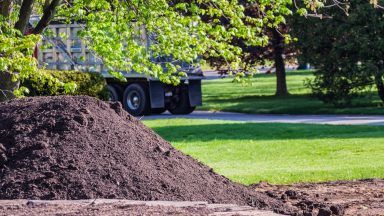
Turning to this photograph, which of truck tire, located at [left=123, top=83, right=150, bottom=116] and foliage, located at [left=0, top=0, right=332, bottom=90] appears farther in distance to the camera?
truck tire, located at [left=123, top=83, right=150, bottom=116]

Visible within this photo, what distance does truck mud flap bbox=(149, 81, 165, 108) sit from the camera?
27.8 meters

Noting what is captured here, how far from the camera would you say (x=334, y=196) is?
9305mm

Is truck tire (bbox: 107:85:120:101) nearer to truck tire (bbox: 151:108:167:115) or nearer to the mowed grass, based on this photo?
truck tire (bbox: 151:108:167:115)

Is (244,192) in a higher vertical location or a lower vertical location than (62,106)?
lower

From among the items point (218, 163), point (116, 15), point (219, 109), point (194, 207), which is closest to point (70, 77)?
point (218, 163)

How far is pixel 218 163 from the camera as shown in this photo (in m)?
14.1

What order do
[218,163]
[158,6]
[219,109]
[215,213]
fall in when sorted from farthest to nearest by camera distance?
[219,109] < [218,163] < [158,6] < [215,213]

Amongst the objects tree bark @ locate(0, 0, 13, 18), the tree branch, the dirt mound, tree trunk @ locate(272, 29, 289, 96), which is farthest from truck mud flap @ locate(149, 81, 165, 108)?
the dirt mound

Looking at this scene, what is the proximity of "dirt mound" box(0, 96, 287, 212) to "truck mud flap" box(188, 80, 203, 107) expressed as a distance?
19.5m

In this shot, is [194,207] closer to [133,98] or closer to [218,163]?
[218,163]

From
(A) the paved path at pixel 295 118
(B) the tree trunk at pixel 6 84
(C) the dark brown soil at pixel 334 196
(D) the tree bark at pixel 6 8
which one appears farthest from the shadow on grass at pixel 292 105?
(D) the tree bark at pixel 6 8

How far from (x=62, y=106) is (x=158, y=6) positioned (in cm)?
351

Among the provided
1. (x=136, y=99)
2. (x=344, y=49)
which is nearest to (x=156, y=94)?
(x=136, y=99)

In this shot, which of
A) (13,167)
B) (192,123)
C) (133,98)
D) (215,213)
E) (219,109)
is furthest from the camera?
(219,109)
